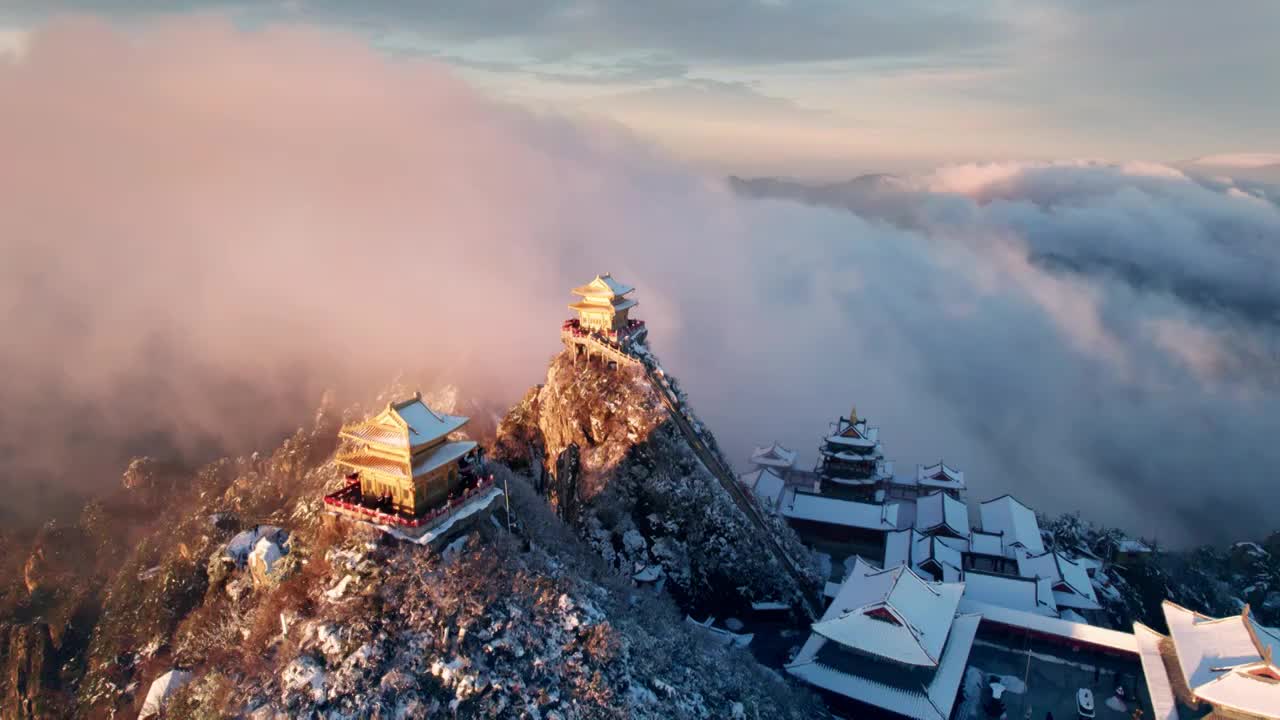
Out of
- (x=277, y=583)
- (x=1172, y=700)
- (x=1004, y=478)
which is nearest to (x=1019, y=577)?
(x=1172, y=700)

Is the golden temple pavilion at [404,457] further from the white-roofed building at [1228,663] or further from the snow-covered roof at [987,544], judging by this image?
the snow-covered roof at [987,544]

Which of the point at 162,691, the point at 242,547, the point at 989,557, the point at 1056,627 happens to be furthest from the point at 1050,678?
the point at 242,547

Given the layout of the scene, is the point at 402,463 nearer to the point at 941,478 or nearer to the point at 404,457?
the point at 404,457

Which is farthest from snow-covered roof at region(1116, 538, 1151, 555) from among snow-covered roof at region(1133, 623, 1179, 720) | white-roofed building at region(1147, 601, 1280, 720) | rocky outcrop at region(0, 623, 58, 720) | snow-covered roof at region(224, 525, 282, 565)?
rocky outcrop at region(0, 623, 58, 720)

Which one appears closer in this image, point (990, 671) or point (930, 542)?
→ point (990, 671)

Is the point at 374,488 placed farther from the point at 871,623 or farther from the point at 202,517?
the point at 202,517

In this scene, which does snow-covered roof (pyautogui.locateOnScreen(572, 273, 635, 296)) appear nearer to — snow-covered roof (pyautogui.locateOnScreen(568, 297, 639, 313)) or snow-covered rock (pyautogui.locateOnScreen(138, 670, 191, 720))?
snow-covered roof (pyautogui.locateOnScreen(568, 297, 639, 313))
